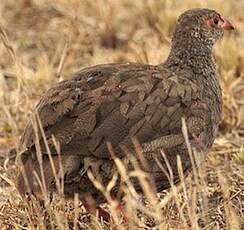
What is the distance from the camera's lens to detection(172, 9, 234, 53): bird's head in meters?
5.82

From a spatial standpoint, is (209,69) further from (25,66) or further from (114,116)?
(25,66)

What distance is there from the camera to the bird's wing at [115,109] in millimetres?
4906

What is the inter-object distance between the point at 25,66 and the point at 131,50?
37.4 inches

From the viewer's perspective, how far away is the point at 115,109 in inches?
197

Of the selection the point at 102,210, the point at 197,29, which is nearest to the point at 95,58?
the point at 197,29

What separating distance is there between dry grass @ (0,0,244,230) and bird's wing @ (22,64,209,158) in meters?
0.41

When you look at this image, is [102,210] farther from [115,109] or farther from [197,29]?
[197,29]

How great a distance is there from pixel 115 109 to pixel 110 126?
11cm

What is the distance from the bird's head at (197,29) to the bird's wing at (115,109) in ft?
1.70

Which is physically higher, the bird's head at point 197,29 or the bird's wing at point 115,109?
the bird's head at point 197,29

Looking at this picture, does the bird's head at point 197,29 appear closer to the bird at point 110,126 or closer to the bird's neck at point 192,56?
the bird's neck at point 192,56

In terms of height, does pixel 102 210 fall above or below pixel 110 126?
below

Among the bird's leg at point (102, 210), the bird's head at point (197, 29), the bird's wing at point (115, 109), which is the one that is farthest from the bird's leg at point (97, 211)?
the bird's head at point (197, 29)

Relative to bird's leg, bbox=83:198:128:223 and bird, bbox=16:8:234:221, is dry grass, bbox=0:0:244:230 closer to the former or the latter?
bird's leg, bbox=83:198:128:223
